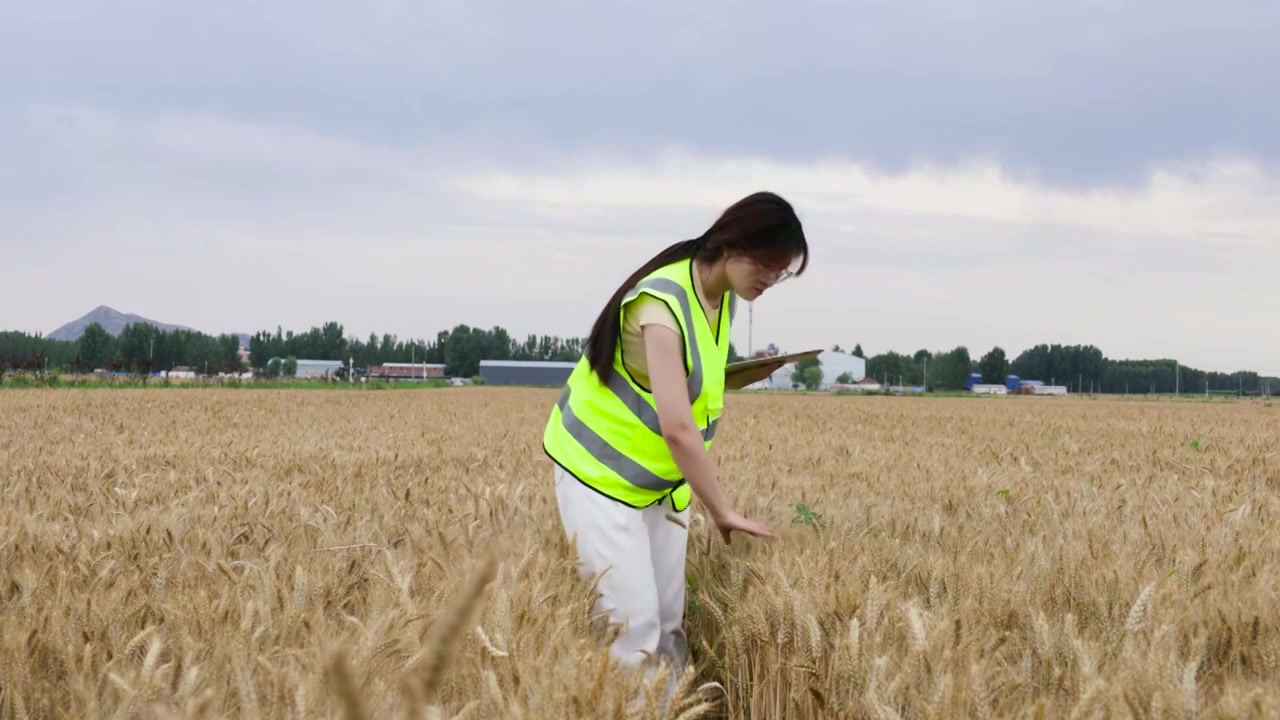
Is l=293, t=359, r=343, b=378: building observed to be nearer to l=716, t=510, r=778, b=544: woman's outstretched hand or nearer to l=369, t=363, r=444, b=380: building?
l=369, t=363, r=444, b=380: building

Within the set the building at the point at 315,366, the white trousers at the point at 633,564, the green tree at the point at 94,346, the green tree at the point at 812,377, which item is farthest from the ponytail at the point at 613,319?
the building at the point at 315,366

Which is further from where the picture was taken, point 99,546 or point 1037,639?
point 99,546

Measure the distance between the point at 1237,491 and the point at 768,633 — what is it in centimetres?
457

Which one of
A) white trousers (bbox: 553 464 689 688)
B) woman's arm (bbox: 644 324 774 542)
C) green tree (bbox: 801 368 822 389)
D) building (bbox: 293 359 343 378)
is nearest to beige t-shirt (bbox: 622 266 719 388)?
woman's arm (bbox: 644 324 774 542)

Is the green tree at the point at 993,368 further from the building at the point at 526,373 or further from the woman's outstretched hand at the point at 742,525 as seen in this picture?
the woman's outstretched hand at the point at 742,525

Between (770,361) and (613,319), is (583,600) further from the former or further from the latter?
(770,361)

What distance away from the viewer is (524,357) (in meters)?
147

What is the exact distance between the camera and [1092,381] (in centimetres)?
14925

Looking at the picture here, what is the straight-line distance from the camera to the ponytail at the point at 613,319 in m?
3.36

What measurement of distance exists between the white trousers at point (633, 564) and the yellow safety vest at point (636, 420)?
0.07 m

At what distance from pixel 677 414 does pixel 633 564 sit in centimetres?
61

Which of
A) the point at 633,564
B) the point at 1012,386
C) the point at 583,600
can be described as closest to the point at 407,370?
the point at 1012,386

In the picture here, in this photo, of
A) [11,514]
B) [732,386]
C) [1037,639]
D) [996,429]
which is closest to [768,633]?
[1037,639]

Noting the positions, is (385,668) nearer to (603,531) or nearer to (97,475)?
(603,531)
